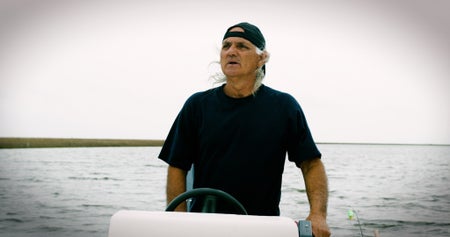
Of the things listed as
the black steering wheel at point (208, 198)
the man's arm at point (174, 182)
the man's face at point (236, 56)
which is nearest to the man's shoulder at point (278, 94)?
the man's face at point (236, 56)

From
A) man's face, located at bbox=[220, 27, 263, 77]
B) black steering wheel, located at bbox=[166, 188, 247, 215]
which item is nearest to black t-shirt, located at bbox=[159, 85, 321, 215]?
man's face, located at bbox=[220, 27, 263, 77]

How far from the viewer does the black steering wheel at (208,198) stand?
1.24m

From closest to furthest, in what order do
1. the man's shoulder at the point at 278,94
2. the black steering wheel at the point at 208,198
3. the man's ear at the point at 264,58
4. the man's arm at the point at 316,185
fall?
the black steering wheel at the point at 208,198 < the man's arm at the point at 316,185 < the man's shoulder at the point at 278,94 < the man's ear at the point at 264,58

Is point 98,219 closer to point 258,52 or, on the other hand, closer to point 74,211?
point 74,211

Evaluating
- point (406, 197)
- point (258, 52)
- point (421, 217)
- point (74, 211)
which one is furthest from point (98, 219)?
point (406, 197)

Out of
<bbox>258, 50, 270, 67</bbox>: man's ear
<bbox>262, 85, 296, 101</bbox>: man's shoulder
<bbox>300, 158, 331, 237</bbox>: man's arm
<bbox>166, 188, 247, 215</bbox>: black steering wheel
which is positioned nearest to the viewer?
<bbox>166, 188, 247, 215</bbox>: black steering wheel

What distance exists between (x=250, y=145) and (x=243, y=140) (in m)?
0.03

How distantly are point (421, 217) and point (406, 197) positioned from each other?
653 centimetres

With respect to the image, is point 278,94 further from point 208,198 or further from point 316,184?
point 208,198

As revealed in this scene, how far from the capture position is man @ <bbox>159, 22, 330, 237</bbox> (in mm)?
1703

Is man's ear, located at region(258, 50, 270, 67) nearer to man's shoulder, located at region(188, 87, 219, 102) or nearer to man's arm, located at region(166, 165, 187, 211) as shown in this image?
man's shoulder, located at region(188, 87, 219, 102)

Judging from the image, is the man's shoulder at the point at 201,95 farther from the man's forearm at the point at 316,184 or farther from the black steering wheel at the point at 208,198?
the black steering wheel at the point at 208,198

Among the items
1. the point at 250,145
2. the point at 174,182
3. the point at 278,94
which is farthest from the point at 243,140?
the point at 174,182

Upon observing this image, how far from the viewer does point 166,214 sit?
981 millimetres
